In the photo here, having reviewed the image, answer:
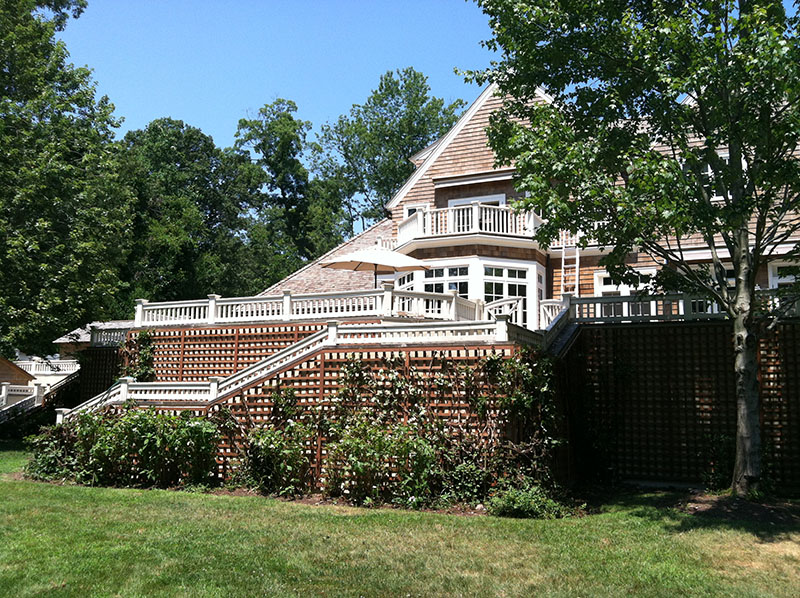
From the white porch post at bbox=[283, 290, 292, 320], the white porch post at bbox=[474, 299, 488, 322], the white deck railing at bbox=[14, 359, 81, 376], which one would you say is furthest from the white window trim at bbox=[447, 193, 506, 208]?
the white deck railing at bbox=[14, 359, 81, 376]

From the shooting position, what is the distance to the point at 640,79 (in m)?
12.0

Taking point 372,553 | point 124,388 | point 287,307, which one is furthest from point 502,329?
point 124,388

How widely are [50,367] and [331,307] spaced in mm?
23891

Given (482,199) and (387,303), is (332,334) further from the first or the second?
(482,199)

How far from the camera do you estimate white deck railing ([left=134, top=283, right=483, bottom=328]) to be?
1647 centimetres

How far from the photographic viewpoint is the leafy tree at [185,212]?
122 feet

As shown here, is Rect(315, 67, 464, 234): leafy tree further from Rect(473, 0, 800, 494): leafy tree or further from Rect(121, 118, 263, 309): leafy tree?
Rect(473, 0, 800, 494): leafy tree

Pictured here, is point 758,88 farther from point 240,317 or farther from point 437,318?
point 240,317

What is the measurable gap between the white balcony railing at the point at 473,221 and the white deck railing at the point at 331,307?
269cm

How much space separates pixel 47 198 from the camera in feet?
68.3

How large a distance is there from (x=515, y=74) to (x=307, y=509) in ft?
28.7

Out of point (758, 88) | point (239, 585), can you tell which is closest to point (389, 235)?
point (758, 88)

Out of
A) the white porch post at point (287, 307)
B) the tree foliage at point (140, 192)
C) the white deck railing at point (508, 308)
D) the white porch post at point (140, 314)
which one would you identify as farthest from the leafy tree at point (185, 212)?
the white deck railing at point (508, 308)

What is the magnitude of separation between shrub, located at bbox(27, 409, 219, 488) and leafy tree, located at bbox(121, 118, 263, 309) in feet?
69.6
